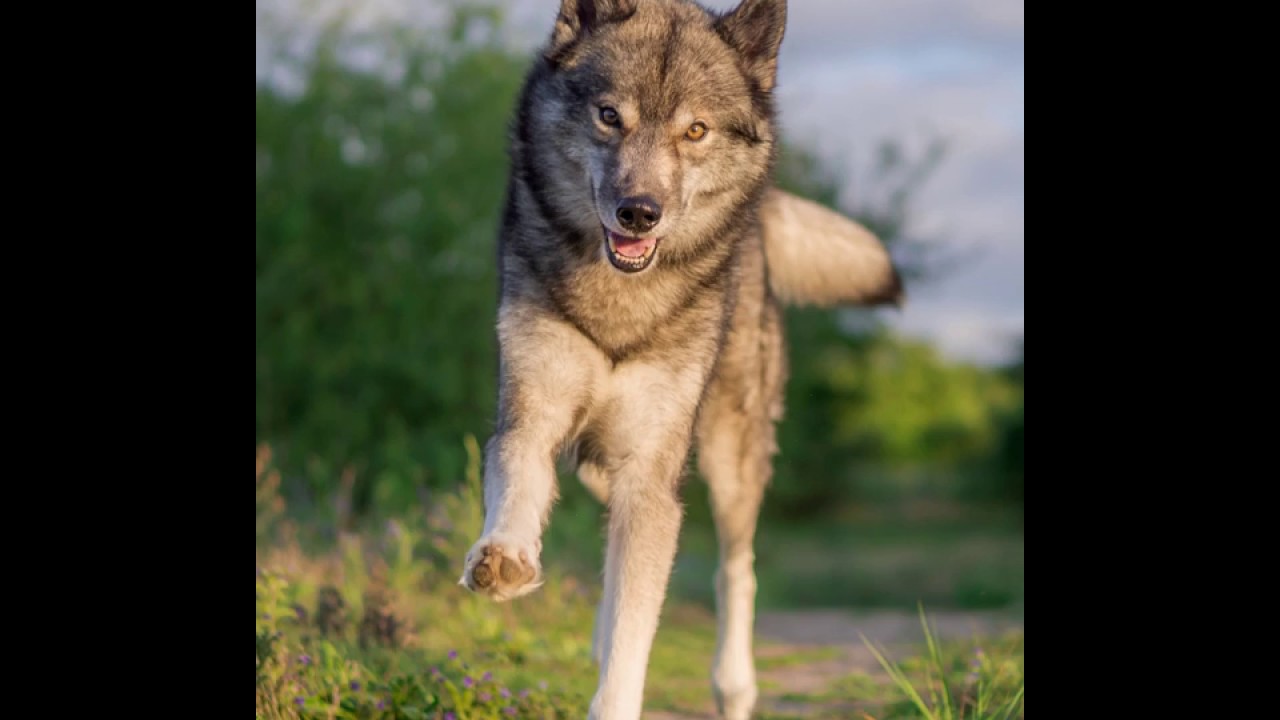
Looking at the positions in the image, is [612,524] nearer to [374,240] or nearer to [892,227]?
[374,240]

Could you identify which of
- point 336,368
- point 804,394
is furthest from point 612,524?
point 804,394

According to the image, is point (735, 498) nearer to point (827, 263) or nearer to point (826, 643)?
point (827, 263)

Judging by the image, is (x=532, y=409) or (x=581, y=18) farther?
(x=581, y=18)

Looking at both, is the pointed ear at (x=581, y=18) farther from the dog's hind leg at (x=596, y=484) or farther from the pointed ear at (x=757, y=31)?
the dog's hind leg at (x=596, y=484)

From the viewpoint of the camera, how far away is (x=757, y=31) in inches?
170

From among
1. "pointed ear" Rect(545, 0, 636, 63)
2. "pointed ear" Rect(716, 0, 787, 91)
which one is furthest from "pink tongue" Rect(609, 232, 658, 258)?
"pointed ear" Rect(716, 0, 787, 91)

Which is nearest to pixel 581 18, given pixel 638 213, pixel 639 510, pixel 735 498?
pixel 638 213

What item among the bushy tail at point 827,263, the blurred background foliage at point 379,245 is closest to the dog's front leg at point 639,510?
the bushy tail at point 827,263

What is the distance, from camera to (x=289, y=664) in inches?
165

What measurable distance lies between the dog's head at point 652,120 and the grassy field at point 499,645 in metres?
1.61

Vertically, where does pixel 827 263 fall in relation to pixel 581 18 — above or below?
below

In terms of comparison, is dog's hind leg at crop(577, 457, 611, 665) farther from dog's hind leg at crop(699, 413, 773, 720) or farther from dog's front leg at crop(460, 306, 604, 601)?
dog's hind leg at crop(699, 413, 773, 720)

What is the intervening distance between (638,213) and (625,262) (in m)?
0.17
